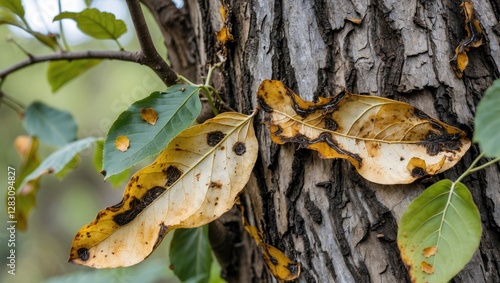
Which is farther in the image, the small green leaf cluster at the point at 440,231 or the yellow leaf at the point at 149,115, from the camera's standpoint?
the yellow leaf at the point at 149,115

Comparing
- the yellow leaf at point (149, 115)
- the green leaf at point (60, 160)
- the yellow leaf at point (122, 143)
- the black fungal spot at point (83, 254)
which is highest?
the yellow leaf at point (149, 115)

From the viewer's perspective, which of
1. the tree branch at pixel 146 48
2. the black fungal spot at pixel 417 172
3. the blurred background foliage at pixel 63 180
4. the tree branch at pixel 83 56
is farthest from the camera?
the blurred background foliage at pixel 63 180

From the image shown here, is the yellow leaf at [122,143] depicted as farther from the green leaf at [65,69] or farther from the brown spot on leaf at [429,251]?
the green leaf at [65,69]

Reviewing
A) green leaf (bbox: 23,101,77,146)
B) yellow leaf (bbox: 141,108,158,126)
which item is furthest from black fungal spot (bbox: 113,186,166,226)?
green leaf (bbox: 23,101,77,146)

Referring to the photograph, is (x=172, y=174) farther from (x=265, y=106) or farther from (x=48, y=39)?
(x=48, y=39)

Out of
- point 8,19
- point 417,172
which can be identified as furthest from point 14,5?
point 417,172

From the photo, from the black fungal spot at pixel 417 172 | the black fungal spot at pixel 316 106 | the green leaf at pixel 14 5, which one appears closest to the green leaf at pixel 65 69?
the green leaf at pixel 14 5

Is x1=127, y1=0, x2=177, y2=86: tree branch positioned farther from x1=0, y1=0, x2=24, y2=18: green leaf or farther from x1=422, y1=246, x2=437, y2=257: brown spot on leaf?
x1=422, y1=246, x2=437, y2=257: brown spot on leaf
